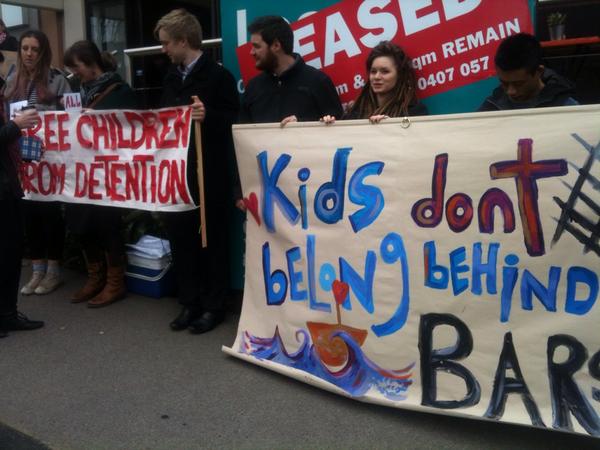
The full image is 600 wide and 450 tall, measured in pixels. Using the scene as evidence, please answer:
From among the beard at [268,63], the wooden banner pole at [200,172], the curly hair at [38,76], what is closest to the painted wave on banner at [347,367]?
the wooden banner pole at [200,172]

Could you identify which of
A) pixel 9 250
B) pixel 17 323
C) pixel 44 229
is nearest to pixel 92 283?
pixel 44 229

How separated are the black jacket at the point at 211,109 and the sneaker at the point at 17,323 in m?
1.46

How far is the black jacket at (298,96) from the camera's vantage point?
11.5ft

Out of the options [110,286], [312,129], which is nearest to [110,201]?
[110,286]

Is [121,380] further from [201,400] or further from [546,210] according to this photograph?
[546,210]

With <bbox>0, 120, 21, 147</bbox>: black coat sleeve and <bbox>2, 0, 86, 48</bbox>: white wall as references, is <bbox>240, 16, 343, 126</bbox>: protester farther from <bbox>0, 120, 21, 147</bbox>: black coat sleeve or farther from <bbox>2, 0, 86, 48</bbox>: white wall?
<bbox>2, 0, 86, 48</bbox>: white wall

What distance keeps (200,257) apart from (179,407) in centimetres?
121

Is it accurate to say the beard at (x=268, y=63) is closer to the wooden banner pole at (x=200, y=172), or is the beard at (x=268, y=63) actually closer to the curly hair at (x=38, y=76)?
the wooden banner pole at (x=200, y=172)

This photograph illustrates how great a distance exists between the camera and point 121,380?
3.42 meters

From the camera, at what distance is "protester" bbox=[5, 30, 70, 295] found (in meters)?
4.64

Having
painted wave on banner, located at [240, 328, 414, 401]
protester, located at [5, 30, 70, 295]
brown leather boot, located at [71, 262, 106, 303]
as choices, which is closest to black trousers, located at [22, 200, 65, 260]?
protester, located at [5, 30, 70, 295]

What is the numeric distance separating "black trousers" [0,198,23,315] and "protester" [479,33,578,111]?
3.02 m

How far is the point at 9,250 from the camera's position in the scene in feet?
13.2

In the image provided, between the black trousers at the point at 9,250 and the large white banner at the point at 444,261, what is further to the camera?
the black trousers at the point at 9,250
